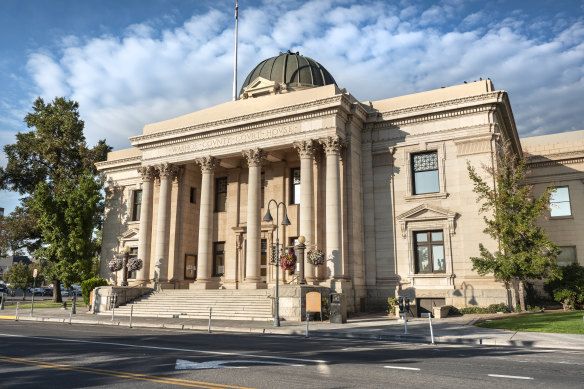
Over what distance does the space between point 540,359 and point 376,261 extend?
18829 millimetres

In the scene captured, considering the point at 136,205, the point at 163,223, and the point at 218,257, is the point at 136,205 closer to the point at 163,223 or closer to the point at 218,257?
the point at 163,223

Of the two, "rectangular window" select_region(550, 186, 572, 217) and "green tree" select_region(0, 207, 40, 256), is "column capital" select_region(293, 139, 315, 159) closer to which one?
"rectangular window" select_region(550, 186, 572, 217)

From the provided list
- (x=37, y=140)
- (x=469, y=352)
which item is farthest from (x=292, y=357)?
(x=37, y=140)

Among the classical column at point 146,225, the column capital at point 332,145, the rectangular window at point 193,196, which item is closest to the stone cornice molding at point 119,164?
the classical column at point 146,225

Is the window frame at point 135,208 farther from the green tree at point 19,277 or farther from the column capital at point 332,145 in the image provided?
the green tree at point 19,277

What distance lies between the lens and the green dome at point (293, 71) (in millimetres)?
42906

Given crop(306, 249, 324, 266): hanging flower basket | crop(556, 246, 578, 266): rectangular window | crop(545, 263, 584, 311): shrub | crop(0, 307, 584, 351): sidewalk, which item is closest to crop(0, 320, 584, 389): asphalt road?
crop(0, 307, 584, 351): sidewalk

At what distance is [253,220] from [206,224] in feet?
13.8

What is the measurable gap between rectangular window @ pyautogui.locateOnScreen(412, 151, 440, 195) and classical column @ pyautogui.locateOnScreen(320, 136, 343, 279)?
5.45 m

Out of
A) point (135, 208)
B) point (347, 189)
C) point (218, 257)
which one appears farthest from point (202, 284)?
point (135, 208)

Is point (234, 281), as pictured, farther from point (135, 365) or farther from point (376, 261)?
point (135, 365)

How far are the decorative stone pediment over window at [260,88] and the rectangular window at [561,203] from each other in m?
24.3

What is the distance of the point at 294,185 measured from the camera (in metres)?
35.2

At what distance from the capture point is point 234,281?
116 ft
